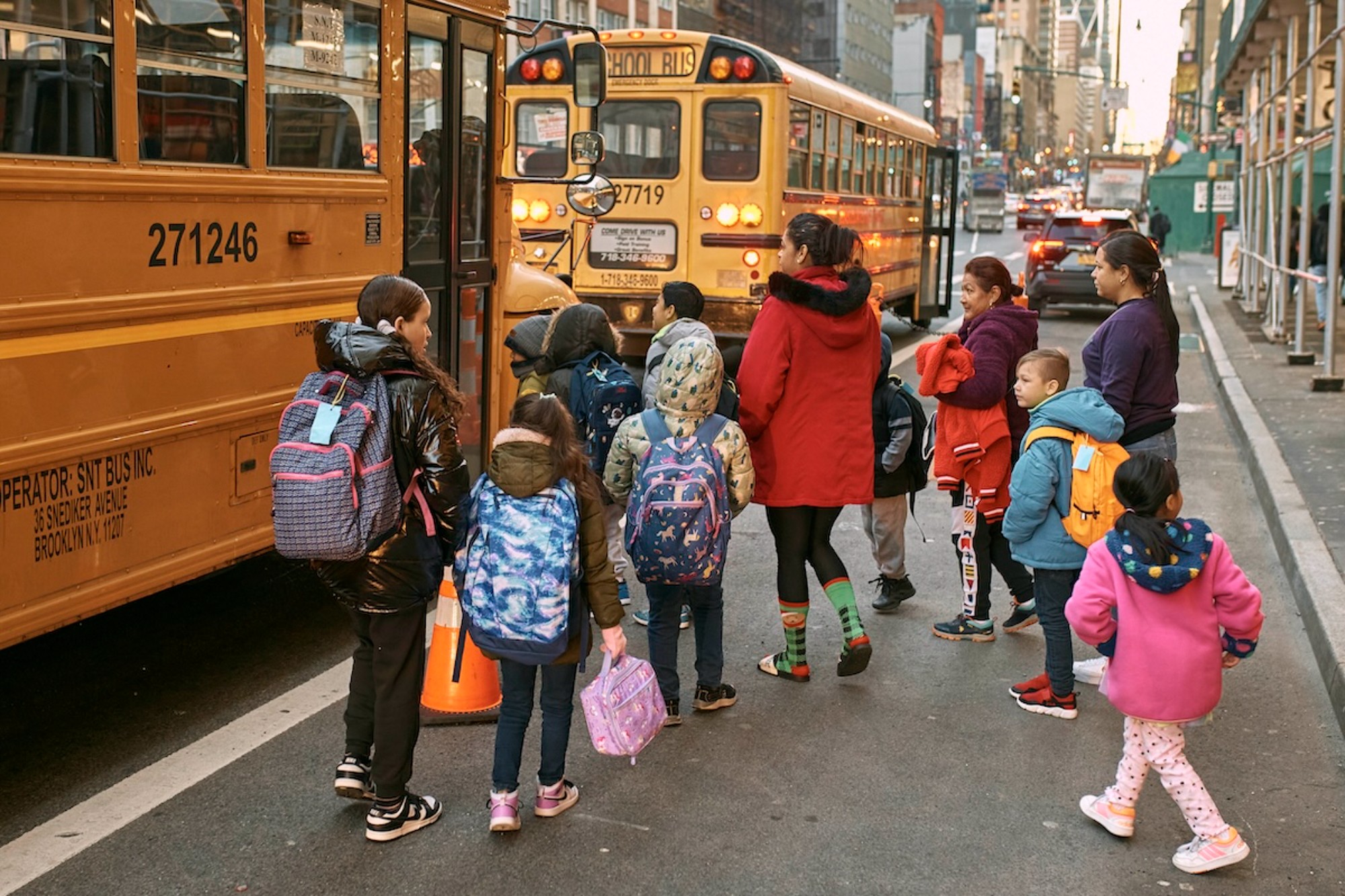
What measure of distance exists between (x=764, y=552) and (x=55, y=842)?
14.0 ft

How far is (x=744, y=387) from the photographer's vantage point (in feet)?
17.7

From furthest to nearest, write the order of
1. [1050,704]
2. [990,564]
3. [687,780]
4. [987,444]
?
[990,564] < [987,444] < [1050,704] < [687,780]

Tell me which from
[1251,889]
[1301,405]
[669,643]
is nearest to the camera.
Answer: [1251,889]

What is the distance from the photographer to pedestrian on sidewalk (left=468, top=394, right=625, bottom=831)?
13.2ft

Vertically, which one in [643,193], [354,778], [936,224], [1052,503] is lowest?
[354,778]

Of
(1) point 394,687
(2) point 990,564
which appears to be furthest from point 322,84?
(2) point 990,564


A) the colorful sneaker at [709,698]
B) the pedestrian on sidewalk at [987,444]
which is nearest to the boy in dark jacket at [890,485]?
the pedestrian on sidewalk at [987,444]

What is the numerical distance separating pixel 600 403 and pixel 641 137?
8087mm

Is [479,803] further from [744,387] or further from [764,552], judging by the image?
[764,552]

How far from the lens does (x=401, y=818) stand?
4191mm

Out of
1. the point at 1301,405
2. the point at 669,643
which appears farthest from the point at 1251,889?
the point at 1301,405

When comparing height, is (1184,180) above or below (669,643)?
above

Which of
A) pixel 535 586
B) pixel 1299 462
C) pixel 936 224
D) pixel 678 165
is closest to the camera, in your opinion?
pixel 535 586

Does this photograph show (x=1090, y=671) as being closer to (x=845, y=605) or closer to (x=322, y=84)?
(x=845, y=605)
